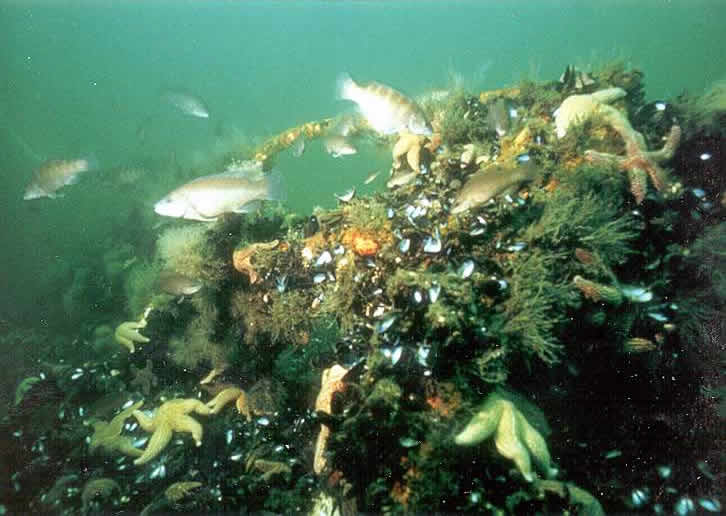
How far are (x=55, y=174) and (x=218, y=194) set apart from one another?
17.4 ft

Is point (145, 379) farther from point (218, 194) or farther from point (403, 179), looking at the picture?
point (403, 179)

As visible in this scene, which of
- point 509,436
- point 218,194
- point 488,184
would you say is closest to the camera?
point 509,436

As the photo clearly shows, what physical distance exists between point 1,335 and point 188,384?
11594 mm

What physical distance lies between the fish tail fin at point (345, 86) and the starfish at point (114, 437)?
13.0 feet

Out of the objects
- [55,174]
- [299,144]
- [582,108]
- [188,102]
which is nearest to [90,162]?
[55,174]

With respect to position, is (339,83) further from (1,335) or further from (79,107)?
(79,107)

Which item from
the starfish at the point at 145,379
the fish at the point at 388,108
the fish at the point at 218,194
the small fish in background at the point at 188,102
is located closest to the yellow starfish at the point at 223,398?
the starfish at the point at 145,379

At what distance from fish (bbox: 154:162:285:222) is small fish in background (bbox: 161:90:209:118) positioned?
7887 millimetres

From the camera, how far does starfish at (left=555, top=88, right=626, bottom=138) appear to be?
12.2 ft

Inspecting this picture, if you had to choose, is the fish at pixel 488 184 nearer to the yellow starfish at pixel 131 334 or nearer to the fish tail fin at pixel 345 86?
the fish tail fin at pixel 345 86

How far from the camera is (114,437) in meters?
4.01

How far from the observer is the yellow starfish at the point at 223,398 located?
12.4 feet

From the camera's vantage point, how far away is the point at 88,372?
4.95m

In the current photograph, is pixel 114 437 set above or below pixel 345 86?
below
